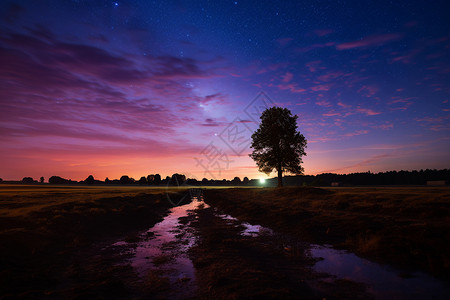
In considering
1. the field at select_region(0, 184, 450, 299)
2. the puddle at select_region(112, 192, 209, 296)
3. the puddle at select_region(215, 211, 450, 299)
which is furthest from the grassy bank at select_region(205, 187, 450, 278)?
the puddle at select_region(112, 192, 209, 296)

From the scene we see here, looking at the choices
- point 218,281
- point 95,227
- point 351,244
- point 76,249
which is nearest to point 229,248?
point 218,281

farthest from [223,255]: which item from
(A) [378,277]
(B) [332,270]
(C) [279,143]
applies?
(C) [279,143]

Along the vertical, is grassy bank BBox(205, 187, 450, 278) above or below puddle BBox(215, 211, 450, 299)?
above

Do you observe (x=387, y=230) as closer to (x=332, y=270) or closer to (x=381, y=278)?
(x=381, y=278)

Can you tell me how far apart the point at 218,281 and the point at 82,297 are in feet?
14.6

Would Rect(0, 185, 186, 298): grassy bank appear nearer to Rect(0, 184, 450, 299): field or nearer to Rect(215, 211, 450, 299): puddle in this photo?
Rect(0, 184, 450, 299): field

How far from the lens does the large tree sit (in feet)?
143

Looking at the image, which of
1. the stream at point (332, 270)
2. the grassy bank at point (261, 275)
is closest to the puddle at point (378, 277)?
the stream at point (332, 270)

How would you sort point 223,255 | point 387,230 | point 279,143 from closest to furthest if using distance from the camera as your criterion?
point 223,255
point 387,230
point 279,143

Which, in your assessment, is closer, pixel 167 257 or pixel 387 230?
pixel 167 257

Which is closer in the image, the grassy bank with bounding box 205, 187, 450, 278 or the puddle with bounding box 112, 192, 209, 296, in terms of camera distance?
the puddle with bounding box 112, 192, 209, 296

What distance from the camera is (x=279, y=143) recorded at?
44500 mm

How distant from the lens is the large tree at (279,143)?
143 ft

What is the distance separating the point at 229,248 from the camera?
40.1ft
